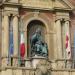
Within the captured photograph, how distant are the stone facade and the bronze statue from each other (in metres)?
0.38

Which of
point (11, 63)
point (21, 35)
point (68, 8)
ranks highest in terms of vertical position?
point (68, 8)

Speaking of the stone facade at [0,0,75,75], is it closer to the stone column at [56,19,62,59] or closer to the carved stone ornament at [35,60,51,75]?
the stone column at [56,19,62,59]

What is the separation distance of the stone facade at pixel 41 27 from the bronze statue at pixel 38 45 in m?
0.38

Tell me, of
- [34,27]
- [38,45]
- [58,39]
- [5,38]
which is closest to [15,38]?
[5,38]

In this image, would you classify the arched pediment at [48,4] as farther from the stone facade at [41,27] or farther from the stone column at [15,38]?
the stone column at [15,38]

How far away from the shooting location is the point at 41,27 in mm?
24109

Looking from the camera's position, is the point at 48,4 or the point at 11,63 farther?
the point at 48,4

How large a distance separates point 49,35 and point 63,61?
181 centimetres

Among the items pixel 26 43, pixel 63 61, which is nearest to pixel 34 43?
pixel 26 43

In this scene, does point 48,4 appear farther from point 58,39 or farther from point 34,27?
point 58,39

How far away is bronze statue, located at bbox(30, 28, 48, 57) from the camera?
2252cm

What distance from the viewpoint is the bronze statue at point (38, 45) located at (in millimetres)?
22516

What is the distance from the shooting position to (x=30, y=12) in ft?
77.9

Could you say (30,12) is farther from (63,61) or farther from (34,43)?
(63,61)
